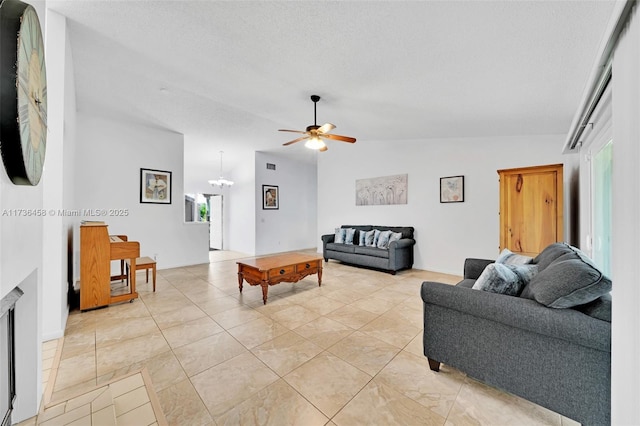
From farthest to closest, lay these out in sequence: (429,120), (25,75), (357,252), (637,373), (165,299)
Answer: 1. (357,252)
2. (429,120)
3. (165,299)
4. (25,75)
5. (637,373)

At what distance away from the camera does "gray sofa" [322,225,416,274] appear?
476 cm

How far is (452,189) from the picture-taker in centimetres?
478

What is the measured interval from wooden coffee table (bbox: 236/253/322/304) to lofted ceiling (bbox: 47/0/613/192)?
90.3 inches

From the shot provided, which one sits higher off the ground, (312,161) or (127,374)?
(312,161)

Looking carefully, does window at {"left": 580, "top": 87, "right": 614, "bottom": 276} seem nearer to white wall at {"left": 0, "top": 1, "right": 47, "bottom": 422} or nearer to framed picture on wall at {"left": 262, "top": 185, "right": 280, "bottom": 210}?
white wall at {"left": 0, "top": 1, "right": 47, "bottom": 422}

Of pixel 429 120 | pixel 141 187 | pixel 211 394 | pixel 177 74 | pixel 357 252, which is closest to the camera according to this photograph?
pixel 211 394

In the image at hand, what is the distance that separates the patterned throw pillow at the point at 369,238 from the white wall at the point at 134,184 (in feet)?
12.4

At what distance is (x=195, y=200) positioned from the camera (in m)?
8.94

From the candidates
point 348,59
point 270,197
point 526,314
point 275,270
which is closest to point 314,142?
point 348,59

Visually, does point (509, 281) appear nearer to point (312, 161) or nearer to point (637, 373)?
point (637, 373)

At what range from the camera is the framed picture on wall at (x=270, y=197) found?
283 inches

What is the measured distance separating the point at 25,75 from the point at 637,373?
Result: 269 centimetres

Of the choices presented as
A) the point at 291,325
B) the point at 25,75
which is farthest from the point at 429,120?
the point at 25,75

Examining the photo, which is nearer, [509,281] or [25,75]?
[25,75]
